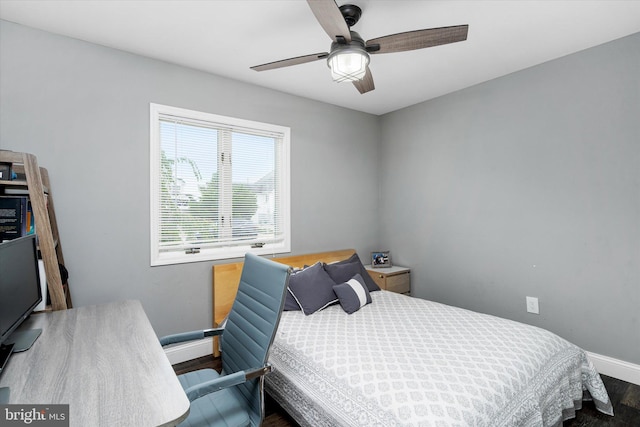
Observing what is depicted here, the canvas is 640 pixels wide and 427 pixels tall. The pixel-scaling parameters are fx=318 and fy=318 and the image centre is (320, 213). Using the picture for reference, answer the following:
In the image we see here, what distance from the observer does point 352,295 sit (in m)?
2.63

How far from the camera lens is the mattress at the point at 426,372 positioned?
4.64 ft

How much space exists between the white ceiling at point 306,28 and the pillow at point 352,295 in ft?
6.25

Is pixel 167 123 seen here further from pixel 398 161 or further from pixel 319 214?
pixel 398 161

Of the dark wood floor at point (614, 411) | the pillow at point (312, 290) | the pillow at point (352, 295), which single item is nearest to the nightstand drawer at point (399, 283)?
the pillow at point (352, 295)

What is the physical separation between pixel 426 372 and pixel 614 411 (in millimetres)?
1508

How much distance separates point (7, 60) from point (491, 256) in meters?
4.14

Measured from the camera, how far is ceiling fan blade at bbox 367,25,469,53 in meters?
1.64

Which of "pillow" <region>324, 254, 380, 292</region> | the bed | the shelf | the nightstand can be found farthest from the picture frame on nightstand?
the shelf

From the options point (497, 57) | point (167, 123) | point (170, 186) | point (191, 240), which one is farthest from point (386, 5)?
point (191, 240)

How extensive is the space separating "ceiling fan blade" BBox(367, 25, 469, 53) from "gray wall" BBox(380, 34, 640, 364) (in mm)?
1616

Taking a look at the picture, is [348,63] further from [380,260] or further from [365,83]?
[380,260]

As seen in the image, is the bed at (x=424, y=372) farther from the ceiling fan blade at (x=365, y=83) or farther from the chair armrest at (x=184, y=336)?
the ceiling fan blade at (x=365, y=83)

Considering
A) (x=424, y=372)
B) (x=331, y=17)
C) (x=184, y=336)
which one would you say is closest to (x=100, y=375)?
(x=184, y=336)

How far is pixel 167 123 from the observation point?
108 inches
